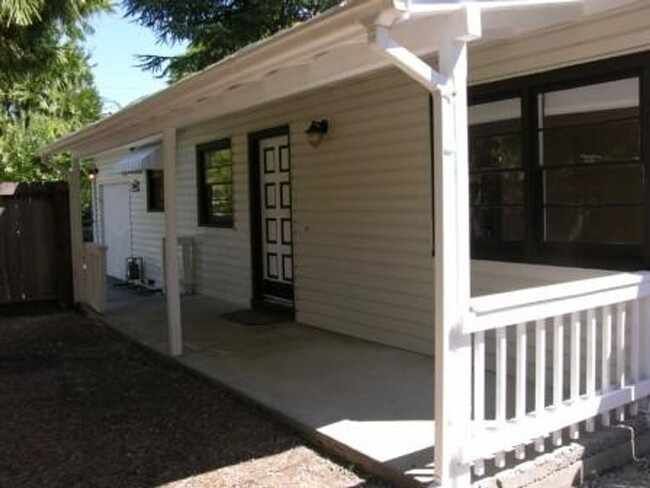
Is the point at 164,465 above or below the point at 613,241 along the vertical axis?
below

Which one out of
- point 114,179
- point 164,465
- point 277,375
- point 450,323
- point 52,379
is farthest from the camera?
point 114,179

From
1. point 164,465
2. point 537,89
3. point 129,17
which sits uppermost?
point 129,17

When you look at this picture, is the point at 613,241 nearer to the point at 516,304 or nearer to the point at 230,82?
the point at 516,304

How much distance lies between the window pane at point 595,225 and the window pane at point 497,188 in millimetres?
340

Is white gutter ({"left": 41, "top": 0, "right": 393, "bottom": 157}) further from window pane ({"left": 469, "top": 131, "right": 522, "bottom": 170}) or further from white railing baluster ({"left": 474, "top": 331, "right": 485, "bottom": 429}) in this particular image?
window pane ({"left": 469, "top": 131, "right": 522, "bottom": 170})

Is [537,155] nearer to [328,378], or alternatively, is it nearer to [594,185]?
[594,185]

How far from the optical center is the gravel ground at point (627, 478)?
410cm

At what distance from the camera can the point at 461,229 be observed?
3750mm

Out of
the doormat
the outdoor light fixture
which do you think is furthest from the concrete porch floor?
the outdoor light fixture

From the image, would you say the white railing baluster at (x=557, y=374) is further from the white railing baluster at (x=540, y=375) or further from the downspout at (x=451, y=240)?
the downspout at (x=451, y=240)

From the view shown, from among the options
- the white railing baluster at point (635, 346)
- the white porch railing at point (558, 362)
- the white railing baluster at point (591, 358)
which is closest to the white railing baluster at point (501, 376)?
the white porch railing at point (558, 362)

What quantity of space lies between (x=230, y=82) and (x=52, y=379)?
332cm

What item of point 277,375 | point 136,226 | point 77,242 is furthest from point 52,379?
point 136,226

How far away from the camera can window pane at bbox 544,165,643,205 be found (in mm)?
5090
